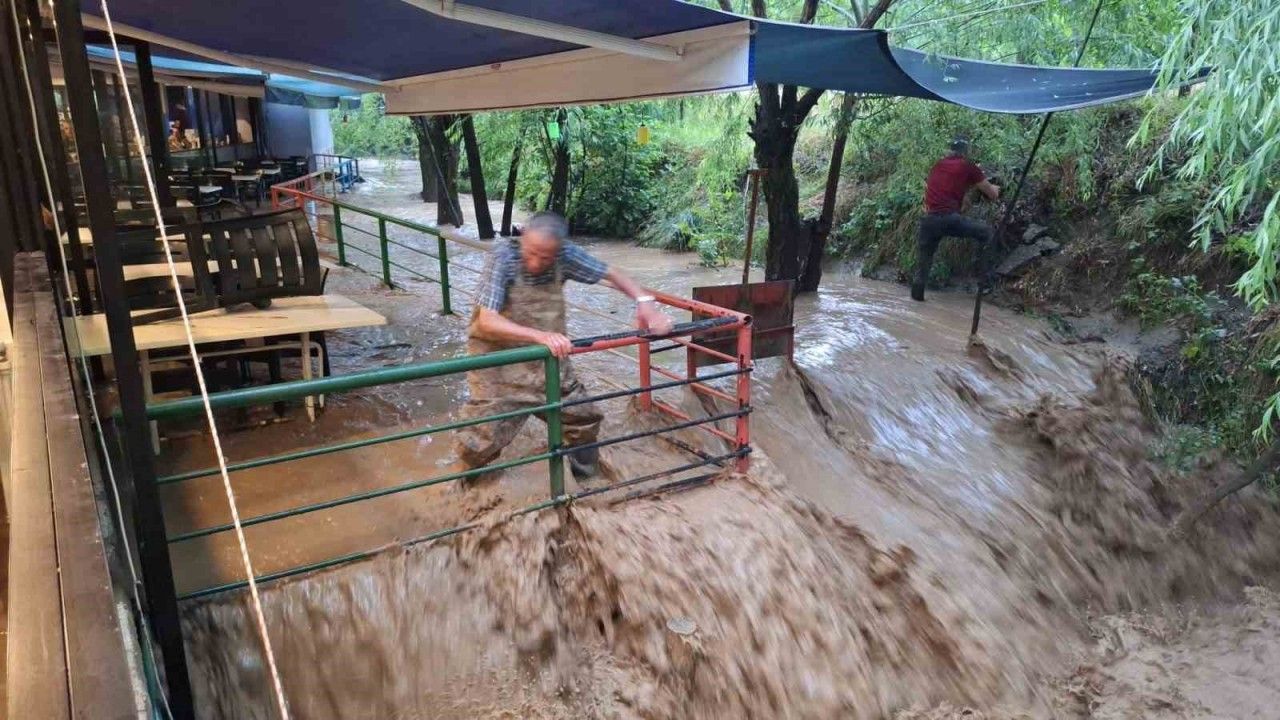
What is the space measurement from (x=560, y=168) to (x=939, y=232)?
7672 mm

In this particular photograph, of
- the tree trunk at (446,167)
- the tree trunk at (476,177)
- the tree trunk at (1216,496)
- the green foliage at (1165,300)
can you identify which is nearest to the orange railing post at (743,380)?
the tree trunk at (1216,496)

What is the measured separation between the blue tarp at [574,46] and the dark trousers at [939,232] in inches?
84.6

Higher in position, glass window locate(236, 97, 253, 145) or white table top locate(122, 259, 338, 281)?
glass window locate(236, 97, 253, 145)

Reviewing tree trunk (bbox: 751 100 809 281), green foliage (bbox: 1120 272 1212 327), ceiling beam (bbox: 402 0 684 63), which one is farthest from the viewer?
tree trunk (bbox: 751 100 809 281)

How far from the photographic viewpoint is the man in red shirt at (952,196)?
342 inches

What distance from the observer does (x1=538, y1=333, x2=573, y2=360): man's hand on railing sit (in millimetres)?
3627

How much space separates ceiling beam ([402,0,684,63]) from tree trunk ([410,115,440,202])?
33.1 ft

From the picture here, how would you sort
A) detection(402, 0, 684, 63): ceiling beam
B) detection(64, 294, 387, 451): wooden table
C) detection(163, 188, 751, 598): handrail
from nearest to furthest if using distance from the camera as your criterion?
1. detection(163, 188, 751, 598): handrail
2. detection(402, 0, 684, 63): ceiling beam
3. detection(64, 294, 387, 451): wooden table

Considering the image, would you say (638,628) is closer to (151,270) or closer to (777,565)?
(777,565)

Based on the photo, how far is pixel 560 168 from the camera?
48.6ft

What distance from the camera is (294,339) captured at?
227 inches

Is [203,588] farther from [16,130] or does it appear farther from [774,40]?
[774,40]

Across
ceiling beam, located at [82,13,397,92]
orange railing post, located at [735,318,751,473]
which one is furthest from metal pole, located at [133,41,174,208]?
orange railing post, located at [735,318,751,473]

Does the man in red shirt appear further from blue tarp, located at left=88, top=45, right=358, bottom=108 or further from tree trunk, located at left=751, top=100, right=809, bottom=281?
blue tarp, located at left=88, top=45, right=358, bottom=108
